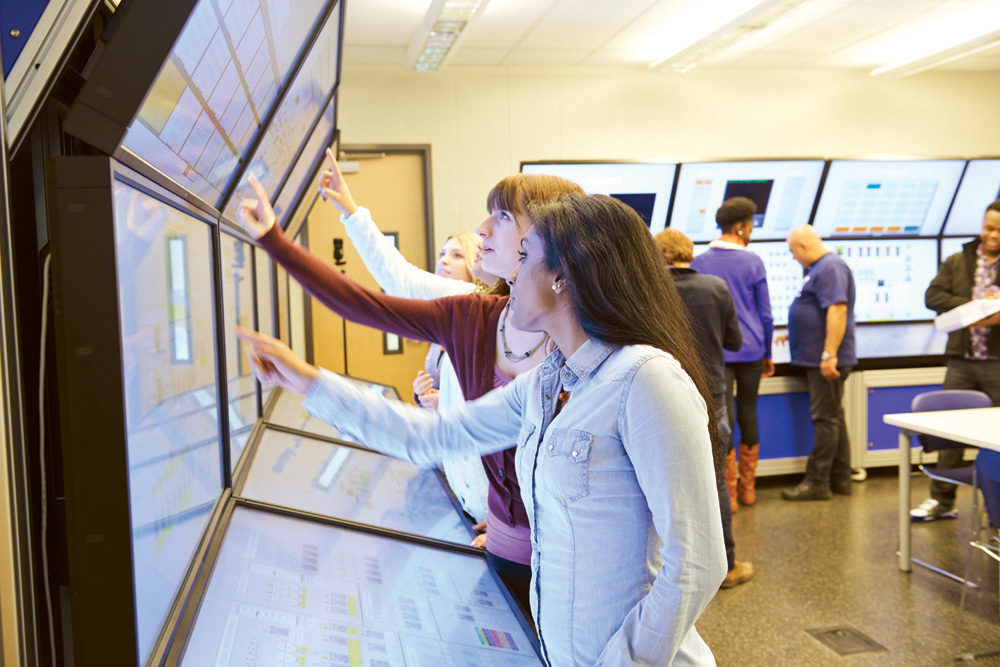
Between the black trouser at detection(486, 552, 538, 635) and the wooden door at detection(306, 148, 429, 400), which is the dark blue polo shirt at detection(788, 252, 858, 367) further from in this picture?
the black trouser at detection(486, 552, 538, 635)

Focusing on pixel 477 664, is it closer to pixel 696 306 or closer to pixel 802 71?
pixel 696 306

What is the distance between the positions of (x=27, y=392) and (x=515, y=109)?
4447 millimetres

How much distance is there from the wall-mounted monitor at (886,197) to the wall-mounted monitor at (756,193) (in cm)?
13

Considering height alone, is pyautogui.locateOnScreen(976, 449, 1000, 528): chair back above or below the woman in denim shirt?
below

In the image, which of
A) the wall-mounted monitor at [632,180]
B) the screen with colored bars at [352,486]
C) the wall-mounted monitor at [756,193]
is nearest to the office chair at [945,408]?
the wall-mounted monitor at [756,193]

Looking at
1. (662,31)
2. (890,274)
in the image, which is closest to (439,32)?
(662,31)

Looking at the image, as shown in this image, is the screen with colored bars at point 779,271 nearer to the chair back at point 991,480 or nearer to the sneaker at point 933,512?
the sneaker at point 933,512

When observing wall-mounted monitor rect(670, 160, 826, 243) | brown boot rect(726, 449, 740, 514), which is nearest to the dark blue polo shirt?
wall-mounted monitor rect(670, 160, 826, 243)

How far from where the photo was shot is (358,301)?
1.48 meters

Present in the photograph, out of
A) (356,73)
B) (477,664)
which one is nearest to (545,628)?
(477,664)

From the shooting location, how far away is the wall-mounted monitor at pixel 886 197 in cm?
510

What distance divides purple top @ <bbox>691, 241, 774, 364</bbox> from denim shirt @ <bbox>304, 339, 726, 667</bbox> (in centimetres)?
331

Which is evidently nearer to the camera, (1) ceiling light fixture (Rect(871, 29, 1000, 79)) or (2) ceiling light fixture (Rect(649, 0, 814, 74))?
(2) ceiling light fixture (Rect(649, 0, 814, 74))

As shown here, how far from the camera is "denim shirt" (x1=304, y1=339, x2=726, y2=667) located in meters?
0.91
